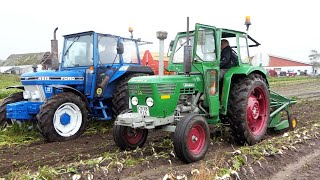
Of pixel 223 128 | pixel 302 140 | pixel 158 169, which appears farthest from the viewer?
pixel 223 128

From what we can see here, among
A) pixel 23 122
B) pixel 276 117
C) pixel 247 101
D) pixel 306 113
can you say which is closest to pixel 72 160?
pixel 23 122

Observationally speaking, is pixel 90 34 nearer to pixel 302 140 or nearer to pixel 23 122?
pixel 23 122

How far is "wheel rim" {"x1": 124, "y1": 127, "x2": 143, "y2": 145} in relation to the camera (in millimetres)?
6078

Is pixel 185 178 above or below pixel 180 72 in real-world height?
below

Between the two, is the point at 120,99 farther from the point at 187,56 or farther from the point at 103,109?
the point at 187,56

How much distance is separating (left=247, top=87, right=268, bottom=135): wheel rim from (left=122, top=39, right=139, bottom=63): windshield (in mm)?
3324

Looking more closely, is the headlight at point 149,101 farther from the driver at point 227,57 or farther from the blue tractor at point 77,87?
the blue tractor at point 77,87

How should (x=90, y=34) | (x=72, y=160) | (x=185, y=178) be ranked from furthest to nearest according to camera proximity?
(x=90, y=34)
(x=72, y=160)
(x=185, y=178)

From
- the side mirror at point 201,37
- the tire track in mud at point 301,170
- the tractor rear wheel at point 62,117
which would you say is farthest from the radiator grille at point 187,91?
the tractor rear wheel at point 62,117

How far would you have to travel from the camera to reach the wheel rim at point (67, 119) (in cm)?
715

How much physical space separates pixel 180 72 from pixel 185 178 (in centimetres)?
251

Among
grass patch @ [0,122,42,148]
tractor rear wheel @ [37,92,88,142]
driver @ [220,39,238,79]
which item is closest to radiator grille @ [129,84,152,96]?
driver @ [220,39,238,79]

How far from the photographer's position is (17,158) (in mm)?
5852

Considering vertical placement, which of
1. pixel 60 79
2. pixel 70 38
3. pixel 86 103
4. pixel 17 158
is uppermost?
pixel 70 38
